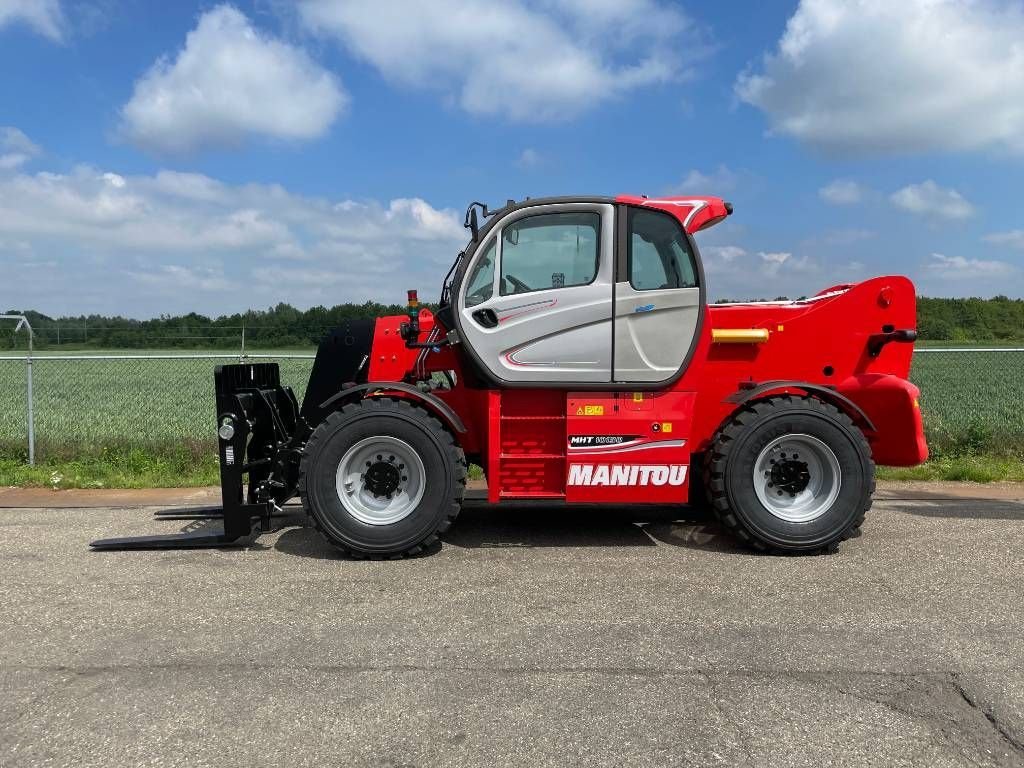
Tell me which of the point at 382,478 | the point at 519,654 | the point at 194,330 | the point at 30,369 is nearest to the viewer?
the point at 519,654

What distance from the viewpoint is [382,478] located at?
17.7ft

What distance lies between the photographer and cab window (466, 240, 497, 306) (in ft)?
17.8

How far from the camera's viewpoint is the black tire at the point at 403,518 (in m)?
5.25

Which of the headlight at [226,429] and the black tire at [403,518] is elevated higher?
the headlight at [226,429]

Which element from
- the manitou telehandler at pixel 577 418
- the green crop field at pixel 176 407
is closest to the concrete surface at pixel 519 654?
the manitou telehandler at pixel 577 418

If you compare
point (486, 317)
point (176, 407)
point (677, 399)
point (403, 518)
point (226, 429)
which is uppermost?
point (486, 317)

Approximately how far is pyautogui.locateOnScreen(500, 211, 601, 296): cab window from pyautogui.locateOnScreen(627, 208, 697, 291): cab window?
306mm

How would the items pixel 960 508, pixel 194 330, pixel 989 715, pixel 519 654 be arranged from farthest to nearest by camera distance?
pixel 194 330
pixel 960 508
pixel 519 654
pixel 989 715

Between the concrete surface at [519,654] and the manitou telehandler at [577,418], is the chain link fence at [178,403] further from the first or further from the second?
the manitou telehandler at [577,418]

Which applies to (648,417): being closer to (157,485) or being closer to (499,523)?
(499,523)

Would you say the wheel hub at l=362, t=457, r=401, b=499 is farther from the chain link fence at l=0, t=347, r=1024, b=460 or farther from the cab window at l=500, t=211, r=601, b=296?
the chain link fence at l=0, t=347, r=1024, b=460

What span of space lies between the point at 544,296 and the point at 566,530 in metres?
1.96

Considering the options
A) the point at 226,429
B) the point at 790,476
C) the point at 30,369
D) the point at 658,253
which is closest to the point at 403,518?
the point at 226,429

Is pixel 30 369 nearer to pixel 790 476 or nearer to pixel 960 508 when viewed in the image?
pixel 790 476
